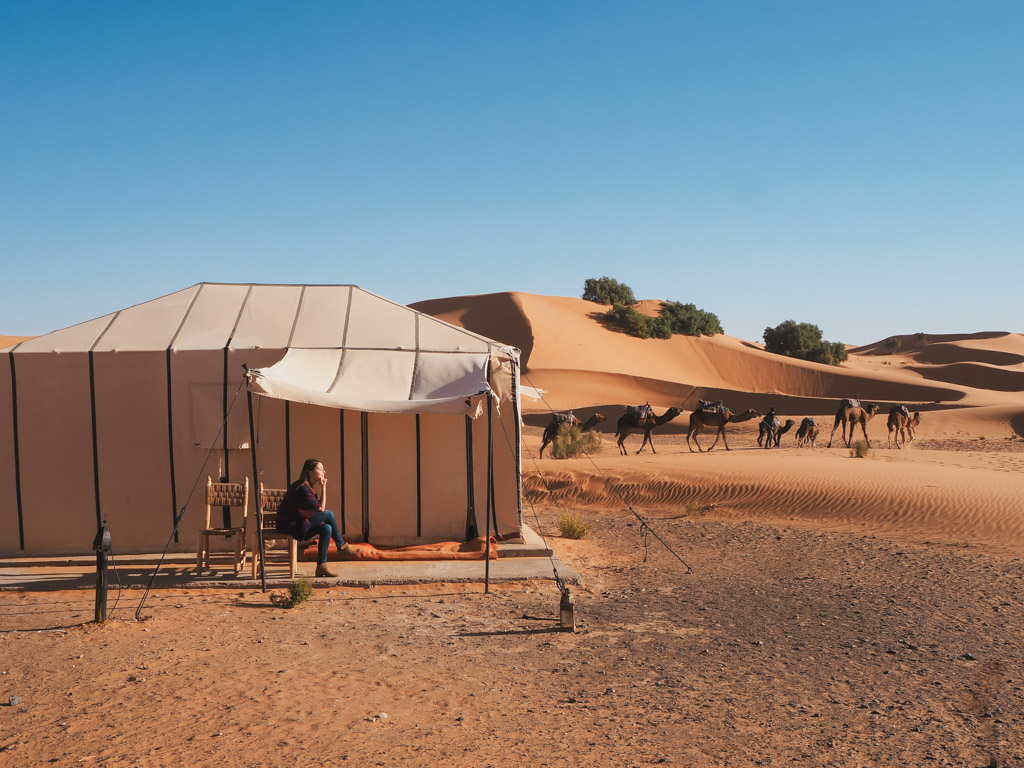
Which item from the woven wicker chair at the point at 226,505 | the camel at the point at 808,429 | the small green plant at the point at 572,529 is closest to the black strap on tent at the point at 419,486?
the woven wicker chair at the point at 226,505

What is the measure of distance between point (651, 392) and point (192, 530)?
34.4 m

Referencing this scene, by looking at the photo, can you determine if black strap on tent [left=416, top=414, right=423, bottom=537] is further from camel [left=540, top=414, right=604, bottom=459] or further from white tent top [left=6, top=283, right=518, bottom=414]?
camel [left=540, top=414, right=604, bottom=459]

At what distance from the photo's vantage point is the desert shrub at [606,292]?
226 feet

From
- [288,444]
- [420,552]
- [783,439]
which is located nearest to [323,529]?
[420,552]

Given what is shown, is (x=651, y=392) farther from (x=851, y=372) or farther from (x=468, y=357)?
(x=468, y=357)

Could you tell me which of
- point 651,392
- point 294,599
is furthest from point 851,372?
point 294,599

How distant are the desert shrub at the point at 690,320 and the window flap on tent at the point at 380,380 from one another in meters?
49.3

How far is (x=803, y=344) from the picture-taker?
59219 mm

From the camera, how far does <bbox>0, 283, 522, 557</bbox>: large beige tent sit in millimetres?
11438

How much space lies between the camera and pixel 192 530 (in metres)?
11.6

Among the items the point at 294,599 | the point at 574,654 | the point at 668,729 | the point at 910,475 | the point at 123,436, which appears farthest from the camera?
the point at 910,475

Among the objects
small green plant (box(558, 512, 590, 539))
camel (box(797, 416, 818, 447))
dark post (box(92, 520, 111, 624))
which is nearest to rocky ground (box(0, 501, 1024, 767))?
dark post (box(92, 520, 111, 624))

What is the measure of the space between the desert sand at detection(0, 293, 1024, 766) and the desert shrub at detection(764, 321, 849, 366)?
4416cm

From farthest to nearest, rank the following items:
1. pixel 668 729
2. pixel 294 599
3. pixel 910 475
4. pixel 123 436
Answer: pixel 910 475, pixel 123 436, pixel 294 599, pixel 668 729
